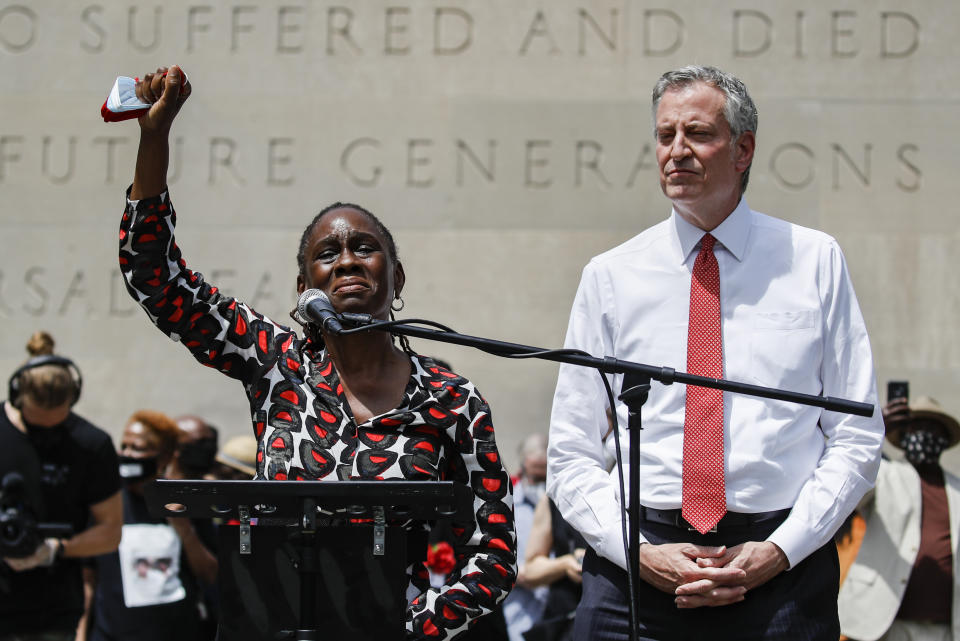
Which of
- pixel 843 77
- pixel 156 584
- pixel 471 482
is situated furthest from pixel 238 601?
pixel 843 77

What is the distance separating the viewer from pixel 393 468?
3.26 meters

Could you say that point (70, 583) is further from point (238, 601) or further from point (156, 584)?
point (238, 601)

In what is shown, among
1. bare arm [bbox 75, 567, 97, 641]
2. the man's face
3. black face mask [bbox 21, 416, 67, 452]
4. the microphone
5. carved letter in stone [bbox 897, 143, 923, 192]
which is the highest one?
carved letter in stone [bbox 897, 143, 923, 192]

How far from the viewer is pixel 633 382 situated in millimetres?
3000

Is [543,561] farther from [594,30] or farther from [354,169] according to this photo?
[594,30]

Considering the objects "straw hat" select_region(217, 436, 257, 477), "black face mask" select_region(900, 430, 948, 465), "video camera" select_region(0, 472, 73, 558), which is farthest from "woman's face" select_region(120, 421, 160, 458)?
"black face mask" select_region(900, 430, 948, 465)

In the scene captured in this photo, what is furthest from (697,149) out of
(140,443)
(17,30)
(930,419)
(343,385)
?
(17,30)

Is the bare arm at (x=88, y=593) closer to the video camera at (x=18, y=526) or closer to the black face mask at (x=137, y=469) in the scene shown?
the black face mask at (x=137, y=469)

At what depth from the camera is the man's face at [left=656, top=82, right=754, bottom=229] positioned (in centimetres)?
355

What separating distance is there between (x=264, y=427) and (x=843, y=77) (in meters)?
7.45

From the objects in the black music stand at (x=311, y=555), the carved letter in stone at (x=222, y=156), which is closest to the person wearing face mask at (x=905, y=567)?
the black music stand at (x=311, y=555)

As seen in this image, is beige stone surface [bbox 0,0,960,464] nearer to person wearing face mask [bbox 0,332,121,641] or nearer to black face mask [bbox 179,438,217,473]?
black face mask [bbox 179,438,217,473]

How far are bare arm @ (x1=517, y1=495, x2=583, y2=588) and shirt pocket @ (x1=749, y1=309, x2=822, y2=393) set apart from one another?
342cm

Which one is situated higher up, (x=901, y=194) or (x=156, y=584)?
(x=901, y=194)
